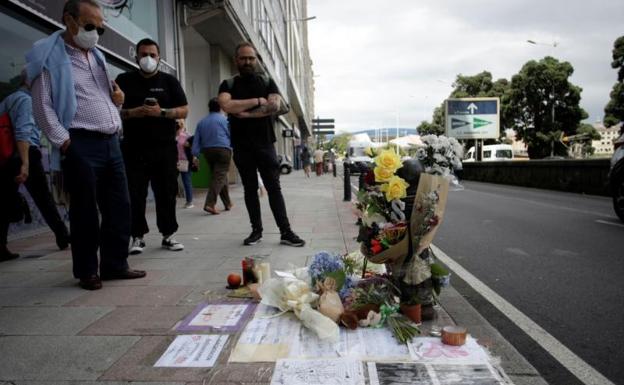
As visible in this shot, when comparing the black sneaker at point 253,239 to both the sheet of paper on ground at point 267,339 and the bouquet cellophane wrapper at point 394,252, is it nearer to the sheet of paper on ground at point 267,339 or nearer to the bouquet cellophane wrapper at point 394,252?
the sheet of paper on ground at point 267,339

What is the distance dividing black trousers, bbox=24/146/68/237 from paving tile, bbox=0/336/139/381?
2.75 metres

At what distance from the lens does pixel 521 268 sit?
15.0 feet

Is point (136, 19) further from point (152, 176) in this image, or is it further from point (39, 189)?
point (152, 176)

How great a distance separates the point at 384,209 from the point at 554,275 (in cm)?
238

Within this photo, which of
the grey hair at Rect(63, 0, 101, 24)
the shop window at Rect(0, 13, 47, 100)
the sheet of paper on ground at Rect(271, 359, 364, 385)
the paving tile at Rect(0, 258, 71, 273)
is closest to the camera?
the sheet of paper on ground at Rect(271, 359, 364, 385)

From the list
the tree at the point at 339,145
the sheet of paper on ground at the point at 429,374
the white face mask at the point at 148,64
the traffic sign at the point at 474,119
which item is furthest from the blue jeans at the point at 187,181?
the traffic sign at the point at 474,119

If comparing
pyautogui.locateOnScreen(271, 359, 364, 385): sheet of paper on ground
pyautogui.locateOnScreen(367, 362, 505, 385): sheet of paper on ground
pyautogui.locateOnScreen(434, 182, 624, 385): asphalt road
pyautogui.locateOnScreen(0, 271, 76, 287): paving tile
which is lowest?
pyautogui.locateOnScreen(434, 182, 624, 385): asphalt road

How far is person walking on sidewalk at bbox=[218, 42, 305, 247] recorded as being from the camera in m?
4.86

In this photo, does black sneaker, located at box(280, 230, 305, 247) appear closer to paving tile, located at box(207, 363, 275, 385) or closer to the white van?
paving tile, located at box(207, 363, 275, 385)

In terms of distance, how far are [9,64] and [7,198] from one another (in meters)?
2.16

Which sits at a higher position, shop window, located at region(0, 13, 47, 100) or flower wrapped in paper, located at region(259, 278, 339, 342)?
shop window, located at region(0, 13, 47, 100)

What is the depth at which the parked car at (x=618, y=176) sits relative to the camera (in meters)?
6.97

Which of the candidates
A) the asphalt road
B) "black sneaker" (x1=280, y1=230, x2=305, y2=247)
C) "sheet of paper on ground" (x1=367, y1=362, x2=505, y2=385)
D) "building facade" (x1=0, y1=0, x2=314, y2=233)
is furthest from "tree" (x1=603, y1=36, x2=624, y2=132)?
"sheet of paper on ground" (x1=367, y1=362, x2=505, y2=385)

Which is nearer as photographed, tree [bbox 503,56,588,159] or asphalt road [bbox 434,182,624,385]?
asphalt road [bbox 434,182,624,385]
